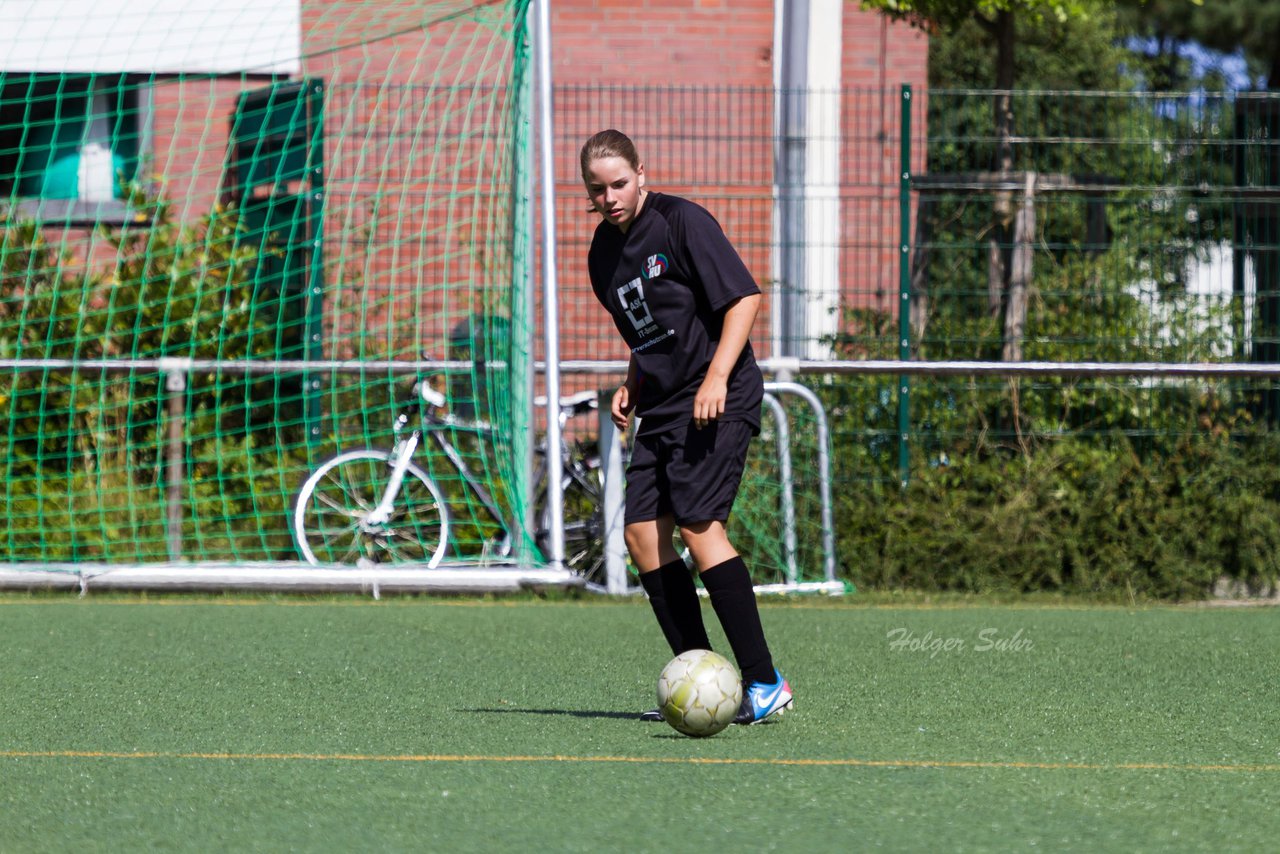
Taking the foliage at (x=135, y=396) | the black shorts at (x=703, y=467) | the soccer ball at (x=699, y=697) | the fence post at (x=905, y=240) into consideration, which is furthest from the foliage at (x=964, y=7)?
the soccer ball at (x=699, y=697)

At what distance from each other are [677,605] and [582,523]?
401 cm

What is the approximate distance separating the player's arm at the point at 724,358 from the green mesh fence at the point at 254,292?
3754 mm

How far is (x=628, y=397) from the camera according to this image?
5348 mm

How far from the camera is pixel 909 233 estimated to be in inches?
379

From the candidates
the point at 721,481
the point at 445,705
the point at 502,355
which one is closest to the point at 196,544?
the point at 502,355

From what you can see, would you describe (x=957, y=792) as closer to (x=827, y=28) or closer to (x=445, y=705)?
(x=445, y=705)

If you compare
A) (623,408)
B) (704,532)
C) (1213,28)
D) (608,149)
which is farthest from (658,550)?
(1213,28)

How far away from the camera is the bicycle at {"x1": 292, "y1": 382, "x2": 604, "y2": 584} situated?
9.27 meters

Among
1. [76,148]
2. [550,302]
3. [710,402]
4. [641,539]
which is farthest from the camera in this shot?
[76,148]

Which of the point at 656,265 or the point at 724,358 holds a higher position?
the point at 656,265

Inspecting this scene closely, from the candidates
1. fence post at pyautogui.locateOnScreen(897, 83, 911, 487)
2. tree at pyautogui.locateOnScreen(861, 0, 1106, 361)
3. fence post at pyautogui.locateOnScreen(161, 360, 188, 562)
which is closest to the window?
fence post at pyautogui.locateOnScreen(161, 360, 188, 562)

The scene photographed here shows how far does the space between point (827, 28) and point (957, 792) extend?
10776 millimetres

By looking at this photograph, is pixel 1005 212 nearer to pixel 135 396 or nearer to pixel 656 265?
pixel 135 396

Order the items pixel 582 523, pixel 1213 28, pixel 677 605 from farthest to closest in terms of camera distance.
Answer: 1. pixel 1213 28
2. pixel 582 523
3. pixel 677 605
